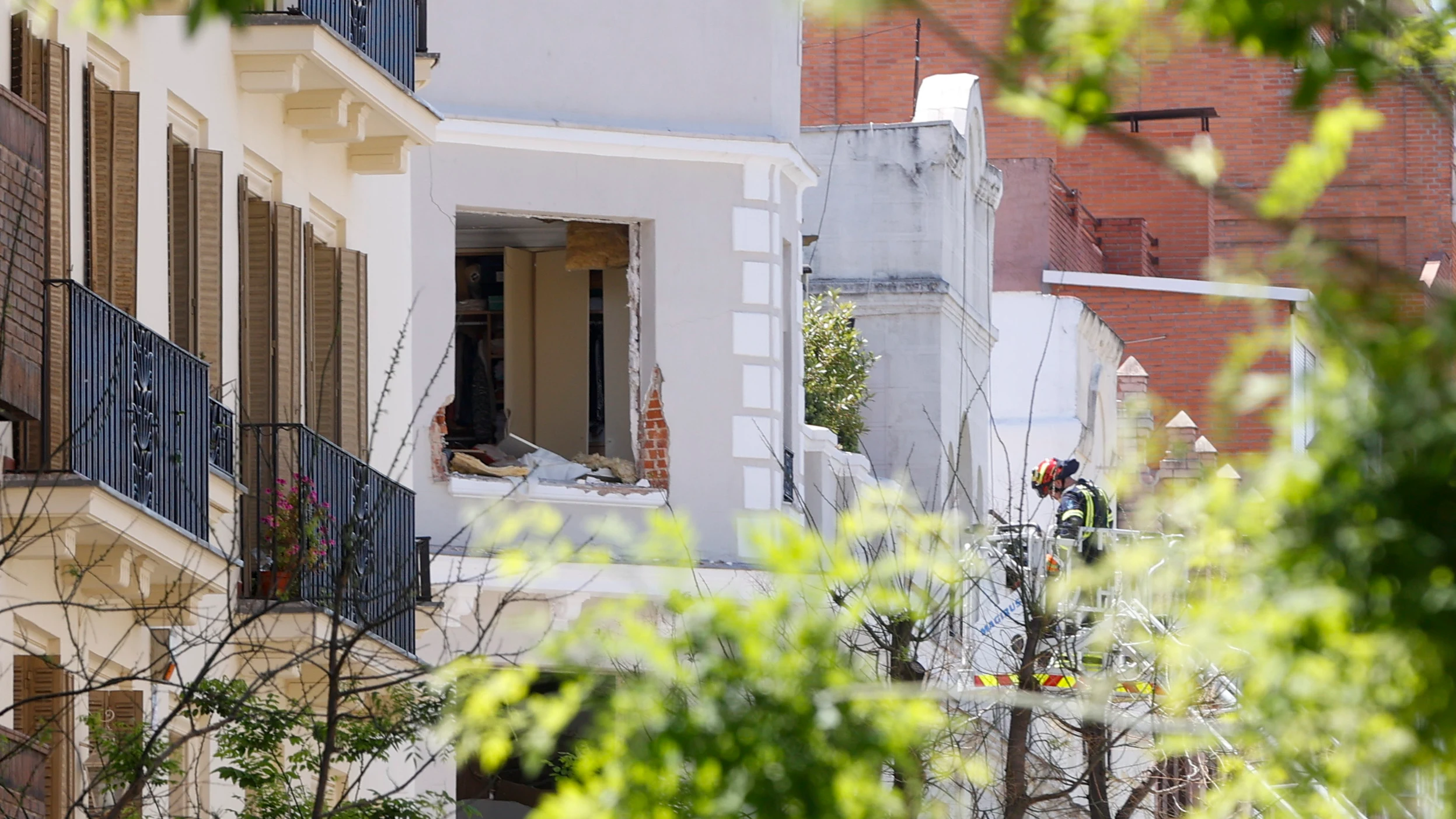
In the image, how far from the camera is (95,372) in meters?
11.6

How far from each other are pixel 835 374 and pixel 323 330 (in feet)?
36.3

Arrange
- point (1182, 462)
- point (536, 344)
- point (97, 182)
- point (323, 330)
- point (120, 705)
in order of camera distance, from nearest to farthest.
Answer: point (97, 182)
point (120, 705)
point (323, 330)
point (536, 344)
point (1182, 462)

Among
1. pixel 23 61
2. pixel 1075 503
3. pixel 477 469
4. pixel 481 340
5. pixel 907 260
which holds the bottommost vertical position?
pixel 477 469

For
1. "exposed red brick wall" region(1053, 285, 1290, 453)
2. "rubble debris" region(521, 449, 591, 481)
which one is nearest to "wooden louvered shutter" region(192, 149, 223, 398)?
"rubble debris" region(521, 449, 591, 481)

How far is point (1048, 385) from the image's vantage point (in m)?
33.4

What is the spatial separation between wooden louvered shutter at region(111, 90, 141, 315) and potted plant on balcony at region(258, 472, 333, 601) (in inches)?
56.5

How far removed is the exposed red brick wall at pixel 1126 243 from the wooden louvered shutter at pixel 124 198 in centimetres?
2994

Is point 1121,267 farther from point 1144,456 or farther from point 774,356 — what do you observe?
point 1144,456

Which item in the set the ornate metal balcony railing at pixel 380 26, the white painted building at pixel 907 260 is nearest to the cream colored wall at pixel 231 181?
the ornate metal balcony railing at pixel 380 26

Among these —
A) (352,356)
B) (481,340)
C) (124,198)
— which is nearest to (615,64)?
(481,340)

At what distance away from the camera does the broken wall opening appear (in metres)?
22.7

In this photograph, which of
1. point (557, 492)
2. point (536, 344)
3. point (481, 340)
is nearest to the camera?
point (557, 492)

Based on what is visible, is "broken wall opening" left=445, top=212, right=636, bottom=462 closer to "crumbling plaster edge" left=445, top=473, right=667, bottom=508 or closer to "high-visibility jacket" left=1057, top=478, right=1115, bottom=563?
"crumbling plaster edge" left=445, top=473, right=667, bottom=508

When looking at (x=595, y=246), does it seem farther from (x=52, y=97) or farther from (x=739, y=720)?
(x=739, y=720)
